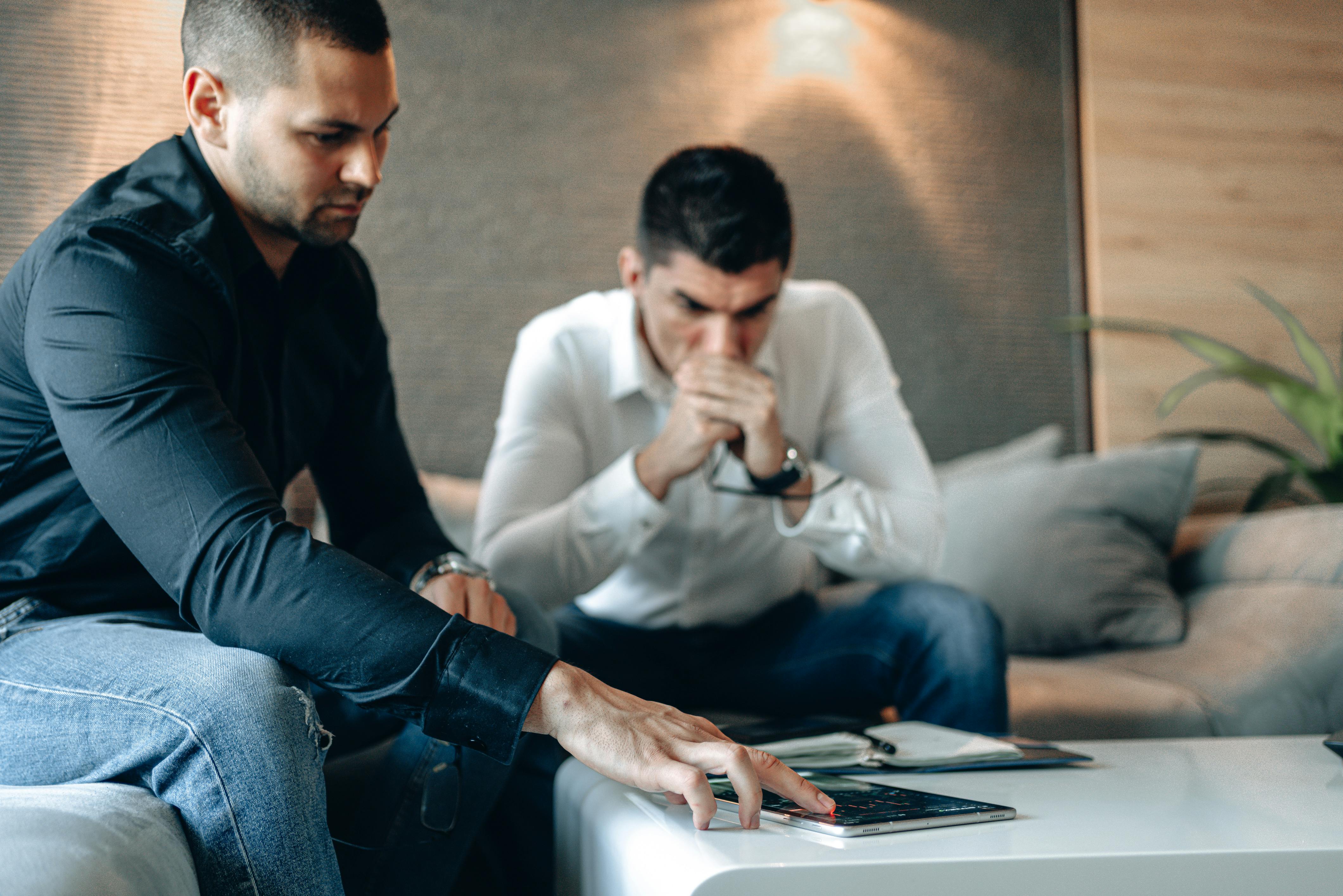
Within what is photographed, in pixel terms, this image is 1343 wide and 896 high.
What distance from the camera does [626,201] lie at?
207 cm

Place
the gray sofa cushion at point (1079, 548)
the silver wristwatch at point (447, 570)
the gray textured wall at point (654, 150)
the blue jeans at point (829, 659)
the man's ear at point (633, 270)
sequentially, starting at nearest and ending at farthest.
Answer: the silver wristwatch at point (447, 570) < the blue jeans at point (829, 659) < the man's ear at point (633, 270) < the gray sofa cushion at point (1079, 548) < the gray textured wall at point (654, 150)

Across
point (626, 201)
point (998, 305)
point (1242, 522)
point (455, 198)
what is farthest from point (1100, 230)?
point (455, 198)

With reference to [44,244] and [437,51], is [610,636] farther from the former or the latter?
[437,51]

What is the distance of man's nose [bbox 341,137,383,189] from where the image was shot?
938mm

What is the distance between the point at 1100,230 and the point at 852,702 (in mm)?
1461

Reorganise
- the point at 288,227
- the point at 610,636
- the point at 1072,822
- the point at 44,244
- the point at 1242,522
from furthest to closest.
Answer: the point at 1242,522 < the point at 610,636 < the point at 288,227 < the point at 44,244 < the point at 1072,822

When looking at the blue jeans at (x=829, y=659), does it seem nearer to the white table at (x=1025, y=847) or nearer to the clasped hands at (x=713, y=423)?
the clasped hands at (x=713, y=423)

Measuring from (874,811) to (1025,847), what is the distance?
10 cm

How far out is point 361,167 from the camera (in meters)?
0.94

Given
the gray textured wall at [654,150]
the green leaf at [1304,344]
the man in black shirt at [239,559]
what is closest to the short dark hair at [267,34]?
the man in black shirt at [239,559]

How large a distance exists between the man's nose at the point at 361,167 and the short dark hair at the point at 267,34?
84 mm

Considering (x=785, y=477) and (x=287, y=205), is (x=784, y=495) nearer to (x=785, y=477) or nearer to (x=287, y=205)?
(x=785, y=477)

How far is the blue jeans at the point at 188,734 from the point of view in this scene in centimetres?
63

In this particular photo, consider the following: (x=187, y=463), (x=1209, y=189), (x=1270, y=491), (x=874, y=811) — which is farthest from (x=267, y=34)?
(x=1209, y=189)
